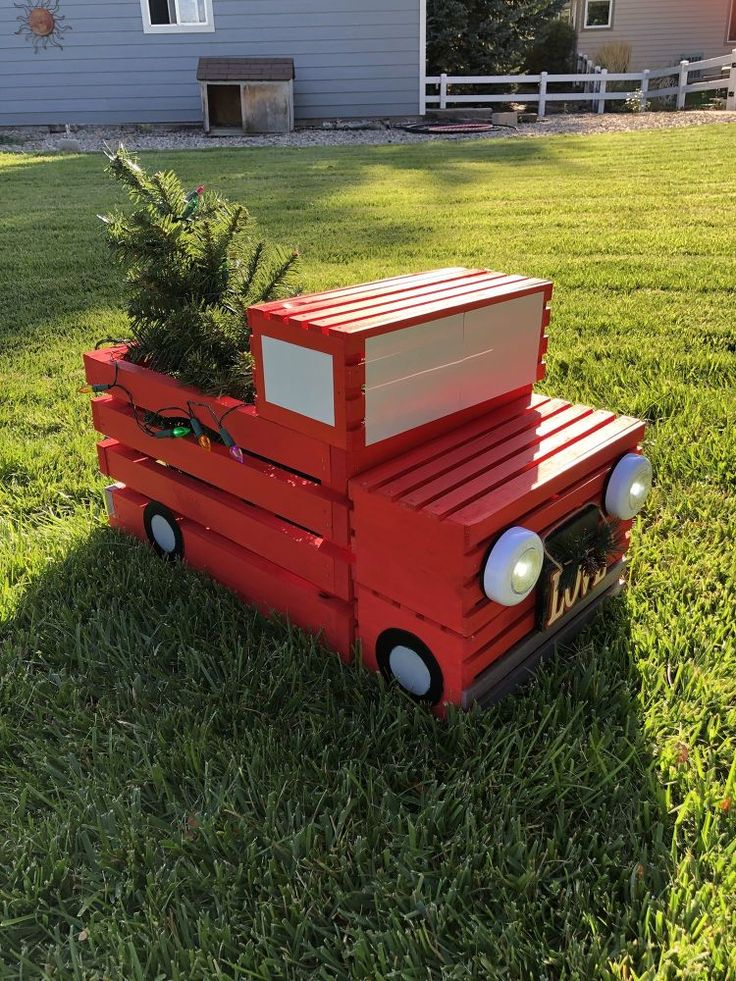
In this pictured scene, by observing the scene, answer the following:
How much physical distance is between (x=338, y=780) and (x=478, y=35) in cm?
1799

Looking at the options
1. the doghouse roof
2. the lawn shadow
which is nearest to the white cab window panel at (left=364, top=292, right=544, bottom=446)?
the lawn shadow

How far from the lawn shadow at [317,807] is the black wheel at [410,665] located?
0.04m

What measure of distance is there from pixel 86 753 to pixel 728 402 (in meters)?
2.58

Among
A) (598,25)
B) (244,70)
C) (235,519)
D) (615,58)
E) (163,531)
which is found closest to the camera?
(235,519)

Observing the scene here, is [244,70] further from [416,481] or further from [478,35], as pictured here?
[416,481]

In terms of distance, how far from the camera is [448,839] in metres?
1.49

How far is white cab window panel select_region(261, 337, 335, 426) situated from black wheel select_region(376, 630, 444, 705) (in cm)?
49

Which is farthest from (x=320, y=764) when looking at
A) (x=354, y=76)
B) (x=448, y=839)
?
(x=354, y=76)

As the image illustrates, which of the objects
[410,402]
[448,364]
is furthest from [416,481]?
[448,364]

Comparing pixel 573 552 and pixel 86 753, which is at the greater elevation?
pixel 573 552

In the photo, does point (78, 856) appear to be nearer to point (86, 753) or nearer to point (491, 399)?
point (86, 753)

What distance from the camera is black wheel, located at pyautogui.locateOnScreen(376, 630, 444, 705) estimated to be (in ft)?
5.79

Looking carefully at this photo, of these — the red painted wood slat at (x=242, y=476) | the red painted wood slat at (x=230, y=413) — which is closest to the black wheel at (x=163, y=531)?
the red painted wood slat at (x=242, y=476)

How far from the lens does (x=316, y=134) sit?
13492mm
